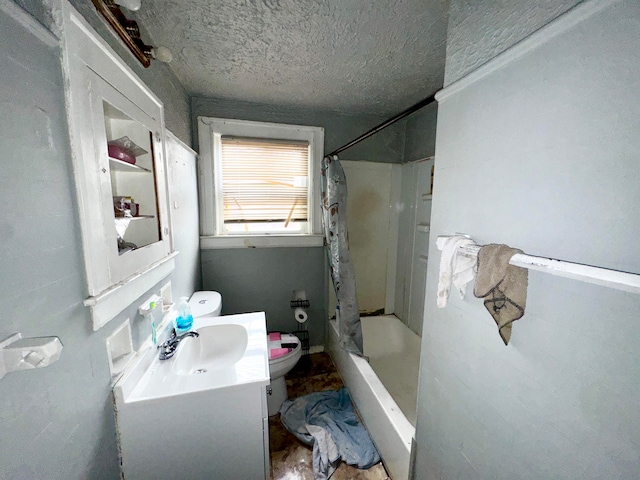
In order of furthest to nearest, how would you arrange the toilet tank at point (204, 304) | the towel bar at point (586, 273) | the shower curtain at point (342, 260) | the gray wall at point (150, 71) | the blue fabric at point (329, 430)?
the shower curtain at point (342, 260), the toilet tank at point (204, 304), the blue fabric at point (329, 430), the gray wall at point (150, 71), the towel bar at point (586, 273)

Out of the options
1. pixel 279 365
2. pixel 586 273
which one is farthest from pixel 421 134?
pixel 279 365

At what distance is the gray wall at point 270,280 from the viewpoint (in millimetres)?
1994

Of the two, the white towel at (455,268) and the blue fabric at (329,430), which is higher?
the white towel at (455,268)

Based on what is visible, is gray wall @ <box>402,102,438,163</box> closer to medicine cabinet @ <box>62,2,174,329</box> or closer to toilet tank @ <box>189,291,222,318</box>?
medicine cabinet @ <box>62,2,174,329</box>

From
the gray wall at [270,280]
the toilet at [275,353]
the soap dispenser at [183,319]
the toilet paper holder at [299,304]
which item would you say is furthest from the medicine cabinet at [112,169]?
the toilet paper holder at [299,304]

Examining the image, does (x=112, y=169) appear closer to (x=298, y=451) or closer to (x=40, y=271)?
(x=40, y=271)

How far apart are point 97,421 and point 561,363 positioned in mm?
1302

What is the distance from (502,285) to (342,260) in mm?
1214

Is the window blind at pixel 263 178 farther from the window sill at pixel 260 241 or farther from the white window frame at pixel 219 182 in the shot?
the window sill at pixel 260 241

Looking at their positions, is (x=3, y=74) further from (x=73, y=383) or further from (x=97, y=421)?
(x=97, y=421)

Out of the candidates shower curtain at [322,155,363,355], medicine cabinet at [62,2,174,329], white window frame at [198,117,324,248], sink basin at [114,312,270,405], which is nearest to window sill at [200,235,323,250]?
white window frame at [198,117,324,248]

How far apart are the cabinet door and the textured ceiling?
0.49m

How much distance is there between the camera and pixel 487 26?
69 centimetres

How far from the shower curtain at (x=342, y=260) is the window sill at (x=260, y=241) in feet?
1.20
